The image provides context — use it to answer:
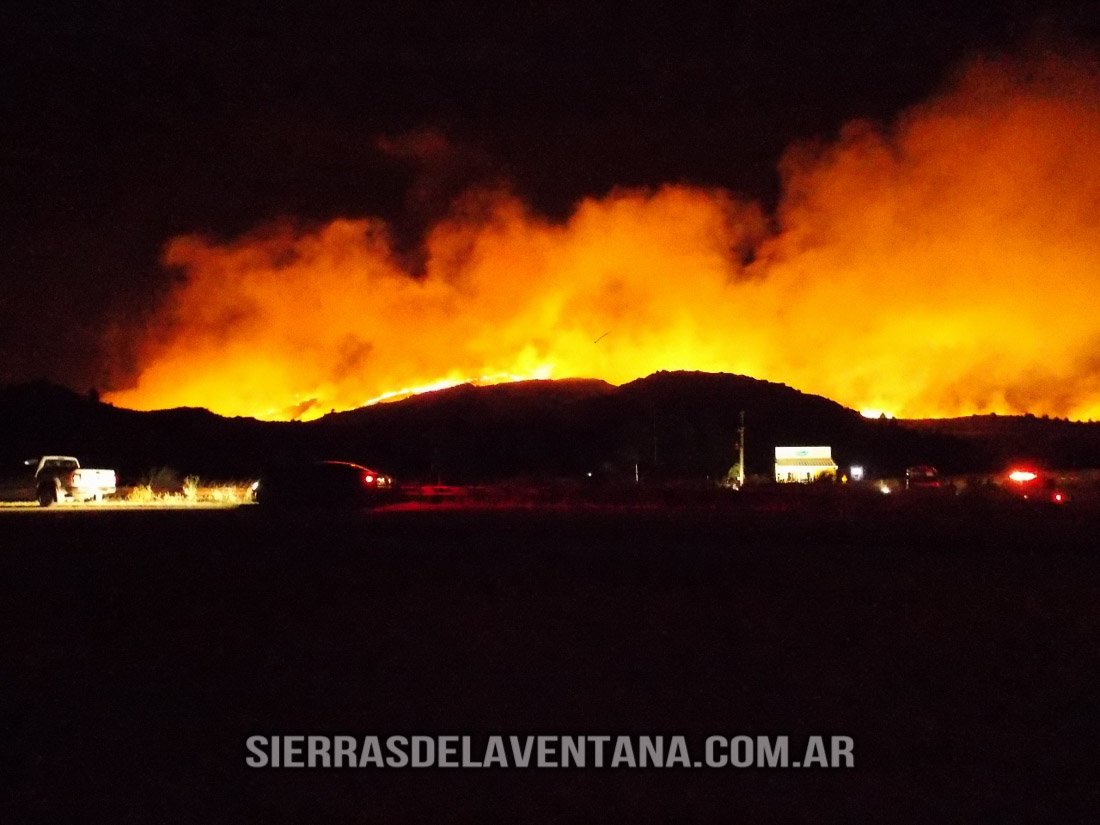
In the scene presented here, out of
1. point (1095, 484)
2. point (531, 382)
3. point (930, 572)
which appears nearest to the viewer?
point (930, 572)

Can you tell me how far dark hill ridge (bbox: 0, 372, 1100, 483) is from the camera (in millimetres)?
70938

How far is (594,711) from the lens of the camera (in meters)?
7.36

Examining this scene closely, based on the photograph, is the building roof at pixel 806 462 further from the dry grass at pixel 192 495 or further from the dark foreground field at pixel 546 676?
the dark foreground field at pixel 546 676

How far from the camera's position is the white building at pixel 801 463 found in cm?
5738

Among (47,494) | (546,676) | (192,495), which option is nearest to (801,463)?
(192,495)

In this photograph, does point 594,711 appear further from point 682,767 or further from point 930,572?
point 930,572

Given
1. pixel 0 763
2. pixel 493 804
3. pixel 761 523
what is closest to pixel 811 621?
pixel 493 804

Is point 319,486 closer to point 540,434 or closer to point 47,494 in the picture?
point 47,494

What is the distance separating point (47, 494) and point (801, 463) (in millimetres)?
36058

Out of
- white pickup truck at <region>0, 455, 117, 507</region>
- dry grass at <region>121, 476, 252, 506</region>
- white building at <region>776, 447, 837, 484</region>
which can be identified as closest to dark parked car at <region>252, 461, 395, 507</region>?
dry grass at <region>121, 476, 252, 506</region>

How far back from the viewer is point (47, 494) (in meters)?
35.6

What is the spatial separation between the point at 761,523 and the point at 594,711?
56.2ft

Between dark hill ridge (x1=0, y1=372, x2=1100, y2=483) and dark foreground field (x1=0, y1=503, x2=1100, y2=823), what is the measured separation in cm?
4649

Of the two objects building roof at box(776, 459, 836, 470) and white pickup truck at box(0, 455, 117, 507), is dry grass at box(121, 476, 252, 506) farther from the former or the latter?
building roof at box(776, 459, 836, 470)
